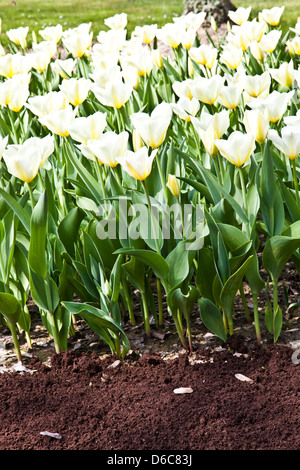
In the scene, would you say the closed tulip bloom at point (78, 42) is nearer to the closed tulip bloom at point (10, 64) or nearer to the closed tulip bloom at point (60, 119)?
the closed tulip bloom at point (10, 64)

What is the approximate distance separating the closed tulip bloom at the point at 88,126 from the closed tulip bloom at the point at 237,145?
0.53m

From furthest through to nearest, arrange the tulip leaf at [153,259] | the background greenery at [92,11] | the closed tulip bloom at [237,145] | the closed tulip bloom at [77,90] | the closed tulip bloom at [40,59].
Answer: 1. the background greenery at [92,11]
2. the closed tulip bloom at [40,59]
3. the closed tulip bloom at [77,90]
4. the tulip leaf at [153,259]
5. the closed tulip bloom at [237,145]

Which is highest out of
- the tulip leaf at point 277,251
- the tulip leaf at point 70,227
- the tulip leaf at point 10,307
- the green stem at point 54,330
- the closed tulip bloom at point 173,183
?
the closed tulip bloom at point 173,183

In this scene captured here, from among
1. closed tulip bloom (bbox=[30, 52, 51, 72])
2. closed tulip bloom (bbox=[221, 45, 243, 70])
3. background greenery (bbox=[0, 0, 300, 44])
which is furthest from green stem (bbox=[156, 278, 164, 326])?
background greenery (bbox=[0, 0, 300, 44])

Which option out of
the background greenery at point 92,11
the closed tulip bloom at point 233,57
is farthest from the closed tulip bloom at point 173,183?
the background greenery at point 92,11

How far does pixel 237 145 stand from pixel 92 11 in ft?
33.1

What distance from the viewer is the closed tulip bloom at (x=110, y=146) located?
231 centimetres

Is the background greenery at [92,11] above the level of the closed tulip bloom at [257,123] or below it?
below

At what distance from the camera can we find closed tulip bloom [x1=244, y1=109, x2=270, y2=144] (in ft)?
7.72

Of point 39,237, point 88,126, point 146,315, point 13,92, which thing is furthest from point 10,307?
point 13,92

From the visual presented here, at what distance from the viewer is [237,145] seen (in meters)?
2.28

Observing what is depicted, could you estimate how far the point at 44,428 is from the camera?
2.21 meters

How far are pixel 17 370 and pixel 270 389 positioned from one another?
1.11 m

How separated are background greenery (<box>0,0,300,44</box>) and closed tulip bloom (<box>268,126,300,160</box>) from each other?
27.2 feet
